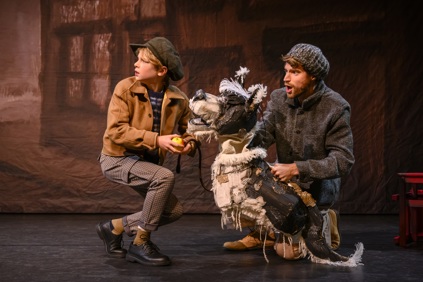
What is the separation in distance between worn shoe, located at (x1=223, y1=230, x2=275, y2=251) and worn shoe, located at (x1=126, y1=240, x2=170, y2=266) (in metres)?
0.46

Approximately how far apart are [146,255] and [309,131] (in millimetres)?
959

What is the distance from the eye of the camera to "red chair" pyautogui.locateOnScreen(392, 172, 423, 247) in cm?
307

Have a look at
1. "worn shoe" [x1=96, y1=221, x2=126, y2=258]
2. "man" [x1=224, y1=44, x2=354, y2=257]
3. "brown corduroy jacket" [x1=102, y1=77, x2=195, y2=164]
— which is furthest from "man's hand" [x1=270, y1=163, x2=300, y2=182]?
"worn shoe" [x1=96, y1=221, x2=126, y2=258]

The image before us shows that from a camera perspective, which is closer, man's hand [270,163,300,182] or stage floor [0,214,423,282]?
stage floor [0,214,423,282]

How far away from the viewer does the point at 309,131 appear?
111 inches

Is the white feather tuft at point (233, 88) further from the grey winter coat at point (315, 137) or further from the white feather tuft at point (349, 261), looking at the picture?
the white feather tuft at point (349, 261)

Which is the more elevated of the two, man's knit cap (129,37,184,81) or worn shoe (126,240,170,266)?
man's knit cap (129,37,184,81)

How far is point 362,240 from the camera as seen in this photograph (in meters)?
3.35

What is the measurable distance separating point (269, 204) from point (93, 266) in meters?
0.79

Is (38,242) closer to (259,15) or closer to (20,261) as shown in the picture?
(20,261)

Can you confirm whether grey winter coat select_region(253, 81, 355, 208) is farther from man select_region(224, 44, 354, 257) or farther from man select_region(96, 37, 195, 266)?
man select_region(96, 37, 195, 266)

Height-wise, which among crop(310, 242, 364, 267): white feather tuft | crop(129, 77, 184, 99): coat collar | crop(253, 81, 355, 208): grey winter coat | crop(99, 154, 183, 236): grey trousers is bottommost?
crop(310, 242, 364, 267): white feather tuft

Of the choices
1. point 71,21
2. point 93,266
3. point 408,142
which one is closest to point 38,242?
point 93,266

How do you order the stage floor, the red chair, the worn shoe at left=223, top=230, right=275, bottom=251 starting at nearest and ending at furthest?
the stage floor < the worn shoe at left=223, top=230, right=275, bottom=251 < the red chair
